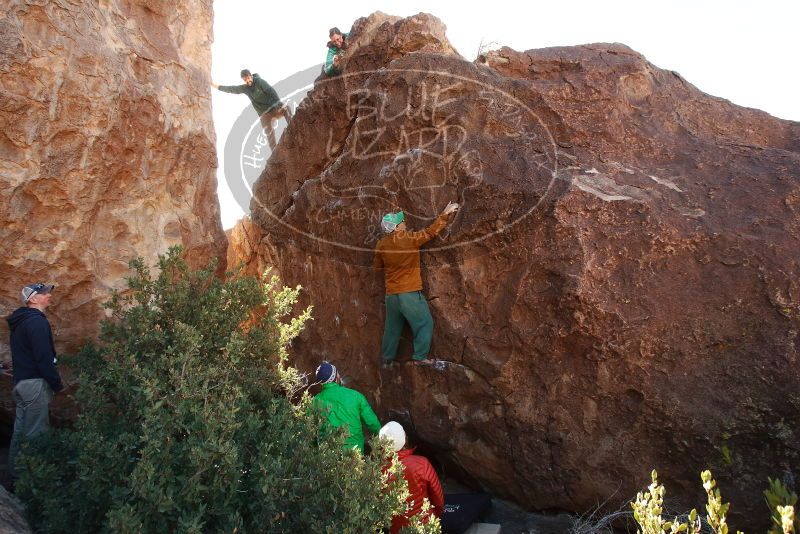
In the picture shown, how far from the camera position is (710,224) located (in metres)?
4.64

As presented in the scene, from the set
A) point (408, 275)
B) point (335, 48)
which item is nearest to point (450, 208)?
point (408, 275)

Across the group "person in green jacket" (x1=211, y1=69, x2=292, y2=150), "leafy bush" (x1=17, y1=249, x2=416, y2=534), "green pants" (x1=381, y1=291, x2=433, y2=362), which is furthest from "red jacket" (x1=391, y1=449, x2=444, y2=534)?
"person in green jacket" (x1=211, y1=69, x2=292, y2=150)

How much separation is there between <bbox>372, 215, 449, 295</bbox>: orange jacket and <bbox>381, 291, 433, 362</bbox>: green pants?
68mm

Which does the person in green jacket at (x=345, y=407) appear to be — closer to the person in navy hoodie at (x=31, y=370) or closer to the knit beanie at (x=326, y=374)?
the knit beanie at (x=326, y=374)

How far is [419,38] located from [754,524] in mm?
5489

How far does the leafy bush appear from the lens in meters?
3.39

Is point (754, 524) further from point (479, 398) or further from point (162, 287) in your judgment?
point (162, 287)

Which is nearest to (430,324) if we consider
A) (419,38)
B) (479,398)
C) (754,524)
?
(479,398)

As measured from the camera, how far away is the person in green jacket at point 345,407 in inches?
180

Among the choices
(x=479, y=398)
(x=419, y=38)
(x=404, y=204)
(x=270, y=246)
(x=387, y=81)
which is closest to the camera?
(x=479, y=398)

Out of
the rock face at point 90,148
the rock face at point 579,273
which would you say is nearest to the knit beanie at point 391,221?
the rock face at point 579,273

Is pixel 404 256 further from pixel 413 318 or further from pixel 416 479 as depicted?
pixel 416 479

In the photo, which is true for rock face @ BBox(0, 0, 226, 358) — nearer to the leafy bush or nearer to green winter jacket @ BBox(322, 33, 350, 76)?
the leafy bush
